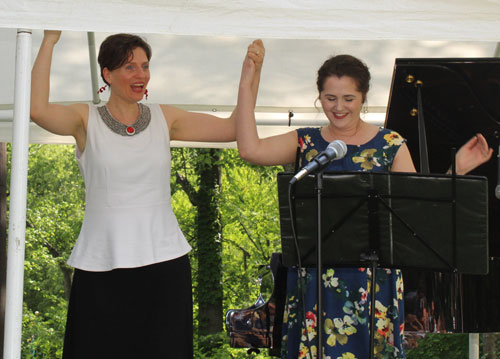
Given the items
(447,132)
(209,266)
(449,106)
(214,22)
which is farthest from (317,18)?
(209,266)

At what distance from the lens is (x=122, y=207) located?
2.96 metres

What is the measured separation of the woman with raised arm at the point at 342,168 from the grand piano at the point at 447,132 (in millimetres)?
628

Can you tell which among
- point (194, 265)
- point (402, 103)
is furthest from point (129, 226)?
point (194, 265)

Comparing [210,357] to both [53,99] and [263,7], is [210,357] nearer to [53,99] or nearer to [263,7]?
[53,99]

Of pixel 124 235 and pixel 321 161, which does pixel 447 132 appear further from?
pixel 124 235

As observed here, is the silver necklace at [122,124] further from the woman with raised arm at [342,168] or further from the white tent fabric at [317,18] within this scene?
the white tent fabric at [317,18]

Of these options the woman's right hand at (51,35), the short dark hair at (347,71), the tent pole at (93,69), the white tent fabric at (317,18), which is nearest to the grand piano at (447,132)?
the short dark hair at (347,71)

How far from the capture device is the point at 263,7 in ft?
8.55

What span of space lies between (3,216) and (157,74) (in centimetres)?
583

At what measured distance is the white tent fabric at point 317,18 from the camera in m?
2.59

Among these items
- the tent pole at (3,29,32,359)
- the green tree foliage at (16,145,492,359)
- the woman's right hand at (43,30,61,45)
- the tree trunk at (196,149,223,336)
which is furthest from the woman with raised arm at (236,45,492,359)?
the tree trunk at (196,149,223,336)

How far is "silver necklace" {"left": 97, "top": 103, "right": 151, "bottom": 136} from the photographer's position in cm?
304

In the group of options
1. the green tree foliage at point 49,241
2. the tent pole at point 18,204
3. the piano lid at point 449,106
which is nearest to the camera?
the tent pole at point 18,204

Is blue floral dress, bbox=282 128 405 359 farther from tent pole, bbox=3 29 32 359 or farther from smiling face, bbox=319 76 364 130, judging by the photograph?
tent pole, bbox=3 29 32 359
